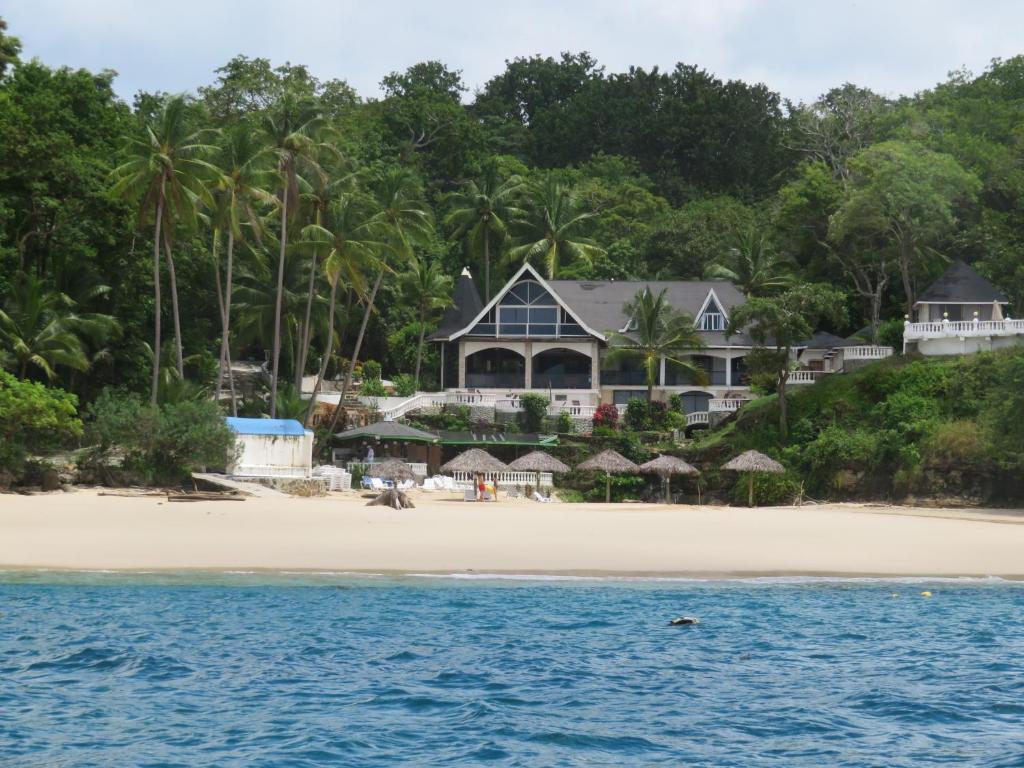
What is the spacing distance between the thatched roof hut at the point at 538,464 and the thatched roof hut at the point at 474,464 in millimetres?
463

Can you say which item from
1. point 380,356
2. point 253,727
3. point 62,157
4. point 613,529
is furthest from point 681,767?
point 380,356

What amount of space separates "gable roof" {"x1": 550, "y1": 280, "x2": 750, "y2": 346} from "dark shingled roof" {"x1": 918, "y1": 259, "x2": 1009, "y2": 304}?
8.96 metres

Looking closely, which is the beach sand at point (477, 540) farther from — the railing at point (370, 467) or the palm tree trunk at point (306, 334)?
the palm tree trunk at point (306, 334)

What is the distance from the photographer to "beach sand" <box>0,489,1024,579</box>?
23438 millimetres

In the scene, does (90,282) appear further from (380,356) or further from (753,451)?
(753,451)

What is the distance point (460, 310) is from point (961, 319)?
817 inches

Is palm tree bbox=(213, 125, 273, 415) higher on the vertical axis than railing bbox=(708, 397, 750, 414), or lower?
higher

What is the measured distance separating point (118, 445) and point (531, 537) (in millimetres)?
13496

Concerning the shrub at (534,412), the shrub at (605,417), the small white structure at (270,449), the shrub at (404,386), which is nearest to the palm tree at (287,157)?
the small white structure at (270,449)

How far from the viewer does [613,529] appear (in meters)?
29.0

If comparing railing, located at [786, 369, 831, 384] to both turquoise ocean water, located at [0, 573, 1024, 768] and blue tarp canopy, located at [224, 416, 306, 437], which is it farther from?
turquoise ocean water, located at [0, 573, 1024, 768]

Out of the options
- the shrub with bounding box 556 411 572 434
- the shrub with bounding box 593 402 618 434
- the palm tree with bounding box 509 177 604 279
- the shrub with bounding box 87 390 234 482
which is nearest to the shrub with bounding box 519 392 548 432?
the shrub with bounding box 556 411 572 434

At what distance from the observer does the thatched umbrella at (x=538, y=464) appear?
128 ft

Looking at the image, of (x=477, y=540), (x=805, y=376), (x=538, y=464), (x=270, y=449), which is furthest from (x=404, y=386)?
(x=477, y=540)
